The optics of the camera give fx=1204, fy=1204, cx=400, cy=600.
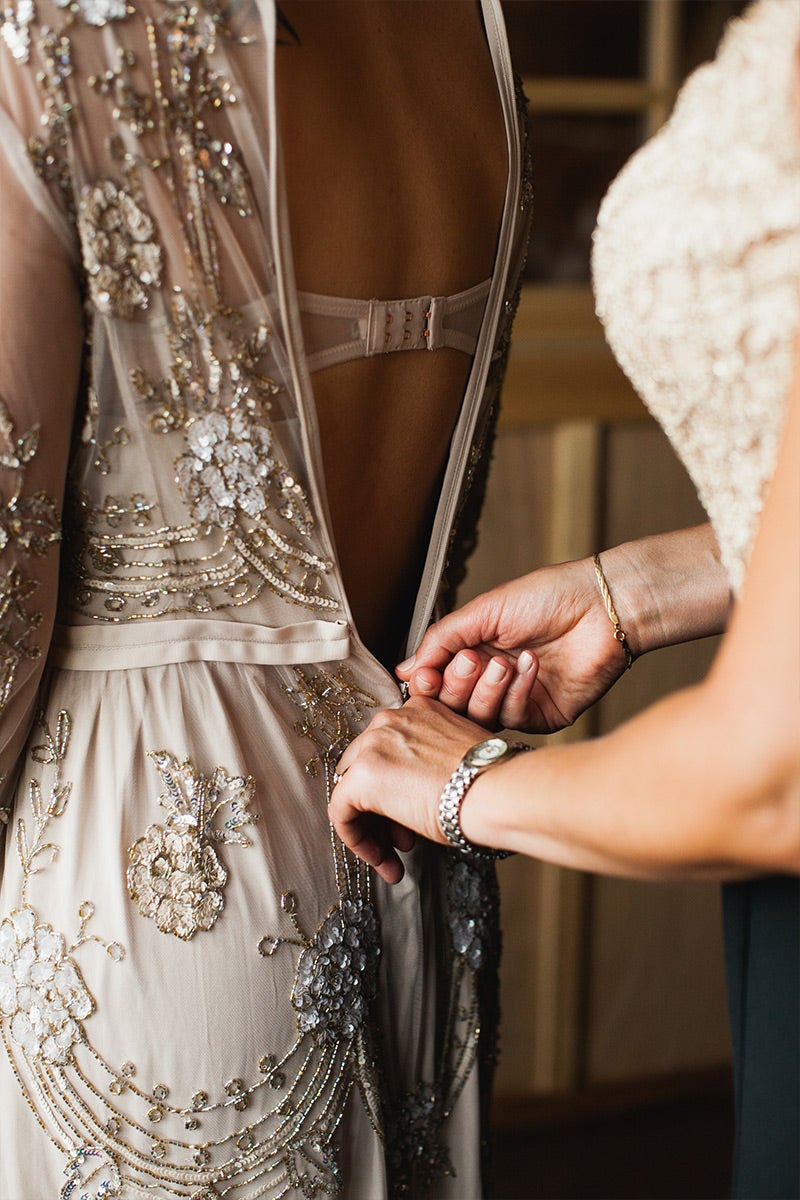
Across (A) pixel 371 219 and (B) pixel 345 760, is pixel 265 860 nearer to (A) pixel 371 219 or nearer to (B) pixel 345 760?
(B) pixel 345 760

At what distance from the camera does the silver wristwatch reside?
0.76 meters

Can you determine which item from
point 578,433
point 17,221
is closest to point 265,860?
point 17,221

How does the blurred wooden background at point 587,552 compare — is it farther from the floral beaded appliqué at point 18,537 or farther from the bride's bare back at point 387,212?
the floral beaded appliqué at point 18,537

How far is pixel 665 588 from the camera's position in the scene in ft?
3.37

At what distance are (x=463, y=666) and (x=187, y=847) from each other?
0.85 ft

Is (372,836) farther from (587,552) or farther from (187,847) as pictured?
(587,552)

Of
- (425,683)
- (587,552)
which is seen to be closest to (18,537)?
(425,683)

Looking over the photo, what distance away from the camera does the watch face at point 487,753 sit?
0.76 meters

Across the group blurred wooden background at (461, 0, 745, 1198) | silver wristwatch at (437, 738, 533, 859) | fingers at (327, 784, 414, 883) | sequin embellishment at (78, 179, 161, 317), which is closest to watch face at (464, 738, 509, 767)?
silver wristwatch at (437, 738, 533, 859)

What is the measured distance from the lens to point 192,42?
0.73 metres

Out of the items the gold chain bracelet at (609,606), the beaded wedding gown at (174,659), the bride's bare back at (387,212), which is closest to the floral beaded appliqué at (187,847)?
the beaded wedding gown at (174,659)

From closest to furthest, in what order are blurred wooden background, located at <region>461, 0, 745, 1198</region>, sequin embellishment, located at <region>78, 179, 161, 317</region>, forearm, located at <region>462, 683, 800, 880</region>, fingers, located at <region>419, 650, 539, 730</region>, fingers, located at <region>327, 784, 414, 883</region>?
1. forearm, located at <region>462, 683, 800, 880</region>
2. sequin embellishment, located at <region>78, 179, 161, 317</region>
3. fingers, located at <region>327, 784, 414, 883</region>
4. fingers, located at <region>419, 650, 539, 730</region>
5. blurred wooden background, located at <region>461, 0, 745, 1198</region>

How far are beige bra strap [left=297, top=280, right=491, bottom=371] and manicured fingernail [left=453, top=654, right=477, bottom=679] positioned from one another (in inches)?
9.4

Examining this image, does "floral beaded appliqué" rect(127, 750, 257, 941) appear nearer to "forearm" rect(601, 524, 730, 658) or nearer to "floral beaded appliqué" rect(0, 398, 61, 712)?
"floral beaded appliqué" rect(0, 398, 61, 712)
